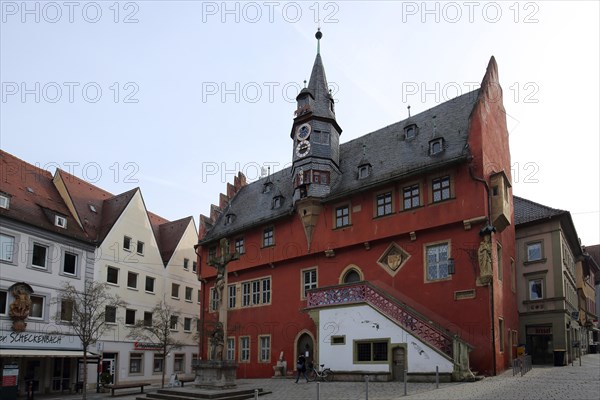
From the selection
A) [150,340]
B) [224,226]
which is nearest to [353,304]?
[224,226]

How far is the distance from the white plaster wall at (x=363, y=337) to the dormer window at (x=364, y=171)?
7.72 metres

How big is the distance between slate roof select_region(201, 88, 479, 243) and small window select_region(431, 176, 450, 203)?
2.53 ft

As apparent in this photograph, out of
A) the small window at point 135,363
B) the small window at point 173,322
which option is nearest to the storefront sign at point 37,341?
the small window at point 135,363

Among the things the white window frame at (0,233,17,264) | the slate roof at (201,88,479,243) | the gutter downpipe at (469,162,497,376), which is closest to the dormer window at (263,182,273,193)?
the slate roof at (201,88,479,243)

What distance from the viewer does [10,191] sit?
3256cm

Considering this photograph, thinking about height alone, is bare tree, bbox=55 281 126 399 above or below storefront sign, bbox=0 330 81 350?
above

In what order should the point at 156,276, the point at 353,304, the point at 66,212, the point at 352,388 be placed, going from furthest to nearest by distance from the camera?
the point at 156,276 < the point at 66,212 < the point at 353,304 < the point at 352,388

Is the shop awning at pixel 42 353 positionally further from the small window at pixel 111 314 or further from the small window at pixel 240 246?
the small window at pixel 240 246

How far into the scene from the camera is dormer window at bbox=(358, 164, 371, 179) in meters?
30.0

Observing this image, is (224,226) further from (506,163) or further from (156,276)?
(506,163)

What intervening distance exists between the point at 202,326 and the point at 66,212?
11854 mm

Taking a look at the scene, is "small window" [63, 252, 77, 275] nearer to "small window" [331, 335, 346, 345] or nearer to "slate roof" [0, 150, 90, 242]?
"slate roof" [0, 150, 90, 242]

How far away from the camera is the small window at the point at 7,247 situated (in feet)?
97.1

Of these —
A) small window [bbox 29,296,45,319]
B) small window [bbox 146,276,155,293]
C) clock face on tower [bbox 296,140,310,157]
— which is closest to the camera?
small window [bbox 29,296,45,319]
